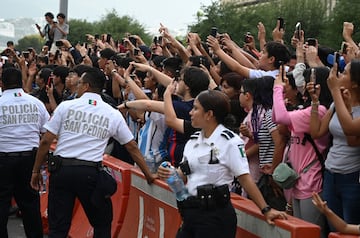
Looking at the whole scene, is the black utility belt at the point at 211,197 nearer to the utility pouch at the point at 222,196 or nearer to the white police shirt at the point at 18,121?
the utility pouch at the point at 222,196

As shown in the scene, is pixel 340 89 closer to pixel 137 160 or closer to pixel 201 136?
pixel 201 136

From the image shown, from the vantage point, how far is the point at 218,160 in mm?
5656

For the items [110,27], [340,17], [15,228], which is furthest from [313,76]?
[110,27]

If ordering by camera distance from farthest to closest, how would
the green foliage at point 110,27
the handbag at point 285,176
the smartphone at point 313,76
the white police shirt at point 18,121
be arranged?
the green foliage at point 110,27 → the white police shirt at point 18,121 → the handbag at point 285,176 → the smartphone at point 313,76

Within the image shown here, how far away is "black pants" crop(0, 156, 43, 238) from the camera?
334 inches

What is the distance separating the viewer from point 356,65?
573cm

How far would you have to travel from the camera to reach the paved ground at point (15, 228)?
31.8ft

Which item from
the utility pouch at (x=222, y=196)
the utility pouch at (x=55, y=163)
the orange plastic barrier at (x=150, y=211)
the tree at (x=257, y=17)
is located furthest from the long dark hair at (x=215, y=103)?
the tree at (x=257, y=17)

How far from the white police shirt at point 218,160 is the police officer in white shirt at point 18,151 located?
3368mm

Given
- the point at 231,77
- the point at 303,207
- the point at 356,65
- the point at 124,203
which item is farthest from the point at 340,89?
the point at 124,203

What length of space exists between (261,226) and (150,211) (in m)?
2.39

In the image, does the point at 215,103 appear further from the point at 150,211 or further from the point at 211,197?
the point at 150,211

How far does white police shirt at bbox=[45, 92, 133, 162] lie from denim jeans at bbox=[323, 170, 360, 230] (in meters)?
2.42

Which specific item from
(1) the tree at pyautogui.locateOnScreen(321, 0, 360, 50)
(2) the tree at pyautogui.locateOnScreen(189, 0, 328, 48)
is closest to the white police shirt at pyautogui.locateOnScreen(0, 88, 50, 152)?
(1) the tree at pyautogui.locateOnScreen(321, 0, 360, 50)
